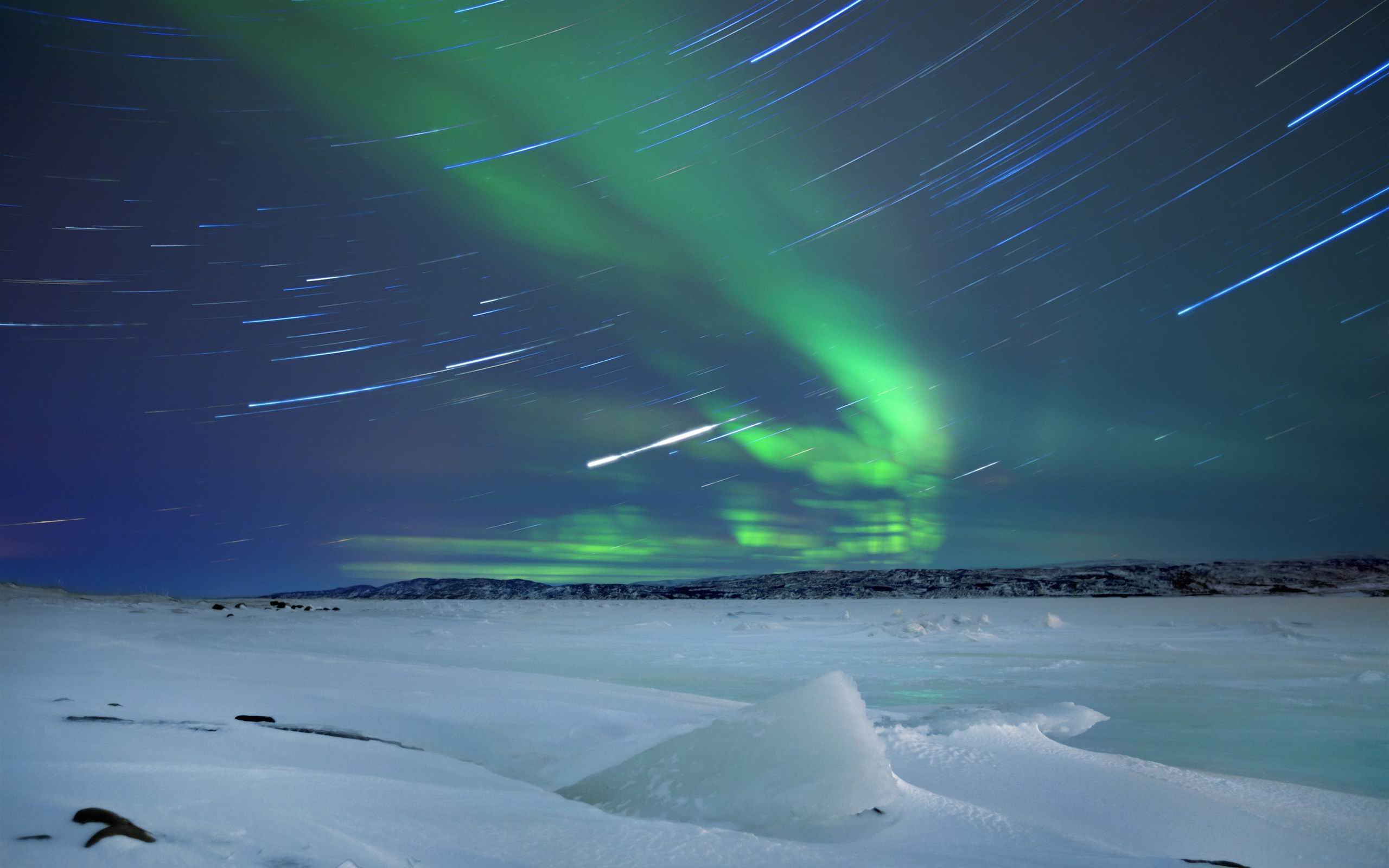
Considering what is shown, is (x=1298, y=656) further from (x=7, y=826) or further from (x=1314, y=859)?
(x=7, y=826)

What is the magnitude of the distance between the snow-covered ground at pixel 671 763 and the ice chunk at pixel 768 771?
0.02 metres

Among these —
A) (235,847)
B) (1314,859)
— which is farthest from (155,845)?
(1314,859)

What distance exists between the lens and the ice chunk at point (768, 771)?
3846 millimetres

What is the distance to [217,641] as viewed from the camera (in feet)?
45.2

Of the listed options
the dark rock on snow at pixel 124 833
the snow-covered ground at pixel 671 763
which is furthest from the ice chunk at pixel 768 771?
the dark rock on snow at pixel 124 833

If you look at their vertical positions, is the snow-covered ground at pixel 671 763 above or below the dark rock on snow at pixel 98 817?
below

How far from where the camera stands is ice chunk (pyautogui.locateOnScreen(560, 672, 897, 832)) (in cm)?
385

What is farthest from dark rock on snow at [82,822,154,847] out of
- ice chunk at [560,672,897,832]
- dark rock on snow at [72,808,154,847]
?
ice chunk at [560,672,897,832]

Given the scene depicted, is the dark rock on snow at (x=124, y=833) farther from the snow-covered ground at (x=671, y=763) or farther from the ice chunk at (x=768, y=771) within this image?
the ice chunk at (x=768, y=771)

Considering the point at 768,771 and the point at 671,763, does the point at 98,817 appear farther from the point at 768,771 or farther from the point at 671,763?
the point at 768,771

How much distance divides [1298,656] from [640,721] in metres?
13.9

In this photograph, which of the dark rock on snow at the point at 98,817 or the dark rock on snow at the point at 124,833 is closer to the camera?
the dark rock on snow at the point at 124,833

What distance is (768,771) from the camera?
4137 millimetres

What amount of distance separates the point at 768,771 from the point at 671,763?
576 mm
